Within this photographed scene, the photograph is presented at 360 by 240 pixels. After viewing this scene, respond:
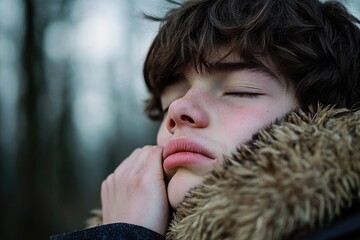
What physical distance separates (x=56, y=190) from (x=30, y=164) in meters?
3.70

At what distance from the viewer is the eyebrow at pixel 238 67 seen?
134 centimetres

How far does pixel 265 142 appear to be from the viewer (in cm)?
105

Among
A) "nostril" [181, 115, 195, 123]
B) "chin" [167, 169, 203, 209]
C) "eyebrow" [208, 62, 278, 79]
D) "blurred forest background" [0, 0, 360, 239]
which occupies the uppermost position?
"eyebrow" [208, 62, 278, 79]

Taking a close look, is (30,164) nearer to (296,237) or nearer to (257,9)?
(257,9)

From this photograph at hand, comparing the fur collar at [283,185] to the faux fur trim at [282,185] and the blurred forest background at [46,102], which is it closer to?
the faux fur trim at [282,185]

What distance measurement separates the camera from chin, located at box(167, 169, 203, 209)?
128 centimetres

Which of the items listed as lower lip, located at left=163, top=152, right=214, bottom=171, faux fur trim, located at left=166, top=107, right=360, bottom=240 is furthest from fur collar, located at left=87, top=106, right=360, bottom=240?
lower lip, located at left=163, top=152, right=214, bottom=171

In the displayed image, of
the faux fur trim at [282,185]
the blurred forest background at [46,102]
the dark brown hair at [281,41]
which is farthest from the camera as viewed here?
the blurred forest background at [46,102]

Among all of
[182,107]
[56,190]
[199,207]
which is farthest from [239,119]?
[56,190]

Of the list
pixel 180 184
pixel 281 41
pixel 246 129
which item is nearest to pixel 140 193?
pixel 180 184

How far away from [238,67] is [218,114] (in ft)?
0.52

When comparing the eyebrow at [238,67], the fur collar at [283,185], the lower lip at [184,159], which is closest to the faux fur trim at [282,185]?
the fur collar at [283,185]

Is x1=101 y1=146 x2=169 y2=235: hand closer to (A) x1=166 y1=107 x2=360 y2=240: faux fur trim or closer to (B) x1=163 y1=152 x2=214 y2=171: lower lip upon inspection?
(B) x1=163 y1=152 x2=214 y2=171: lower lip

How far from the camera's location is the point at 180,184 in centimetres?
131
